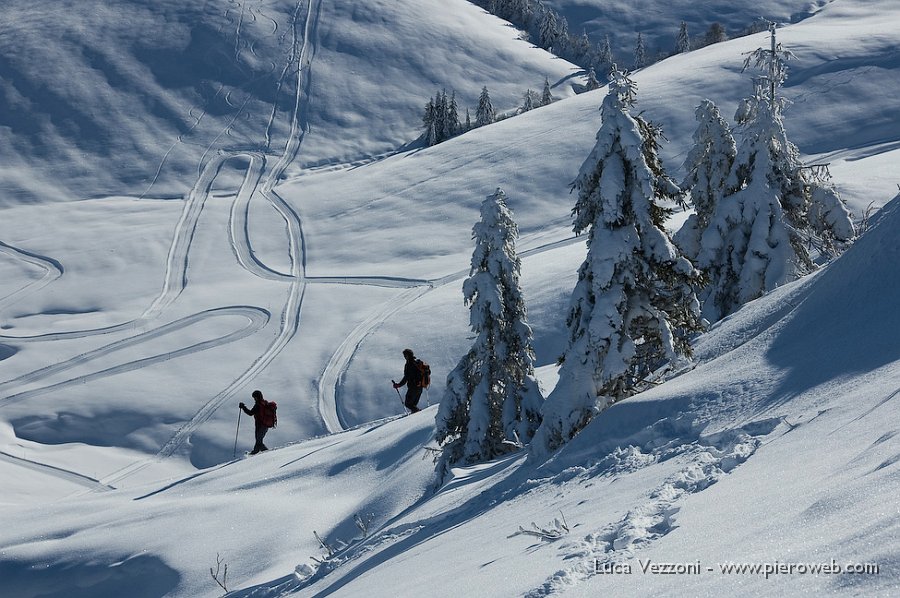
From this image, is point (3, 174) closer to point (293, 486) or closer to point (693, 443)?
point (293, 486)

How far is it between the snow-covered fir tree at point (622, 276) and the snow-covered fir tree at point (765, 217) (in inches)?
245

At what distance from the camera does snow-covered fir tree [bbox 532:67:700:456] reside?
1095cm

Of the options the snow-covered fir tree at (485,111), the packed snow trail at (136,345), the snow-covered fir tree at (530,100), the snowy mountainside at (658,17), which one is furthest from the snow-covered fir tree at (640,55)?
the packed snow trail at (136,345)

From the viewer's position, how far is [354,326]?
28.4 m

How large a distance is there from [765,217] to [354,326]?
14.9m

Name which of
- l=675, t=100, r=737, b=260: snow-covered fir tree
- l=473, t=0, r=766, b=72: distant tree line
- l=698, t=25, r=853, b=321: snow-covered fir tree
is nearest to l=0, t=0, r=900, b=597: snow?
l=698, t=25, r=853, b=321: snow-covered fir tree

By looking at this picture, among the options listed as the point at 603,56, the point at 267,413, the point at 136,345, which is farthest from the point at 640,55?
the point at 267,413

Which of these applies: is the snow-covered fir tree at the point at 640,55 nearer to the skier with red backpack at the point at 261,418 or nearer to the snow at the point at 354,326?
the snow at the point at 354,326

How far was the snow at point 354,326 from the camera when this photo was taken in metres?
6.29

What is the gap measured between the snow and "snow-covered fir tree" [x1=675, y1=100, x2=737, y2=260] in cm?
506

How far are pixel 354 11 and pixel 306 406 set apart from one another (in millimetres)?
57498

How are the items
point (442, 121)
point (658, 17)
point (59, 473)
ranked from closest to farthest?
point (59, 473), point (442, 121), point (658, 17)

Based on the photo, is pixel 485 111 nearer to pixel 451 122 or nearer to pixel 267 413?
pixel 451 122

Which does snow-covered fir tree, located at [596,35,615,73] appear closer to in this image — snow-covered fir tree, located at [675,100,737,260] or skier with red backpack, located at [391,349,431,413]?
snow-covered fir tree, located at [675,100,737,260]
